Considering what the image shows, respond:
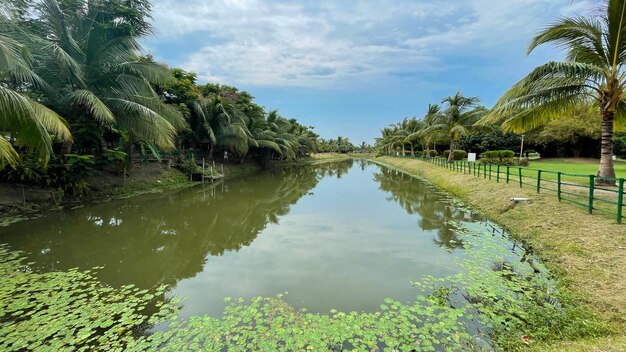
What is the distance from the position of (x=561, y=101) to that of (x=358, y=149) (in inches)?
4376

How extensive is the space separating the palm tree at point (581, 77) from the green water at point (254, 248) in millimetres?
3961

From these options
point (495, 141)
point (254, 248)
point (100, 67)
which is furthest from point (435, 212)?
point (495, 141)

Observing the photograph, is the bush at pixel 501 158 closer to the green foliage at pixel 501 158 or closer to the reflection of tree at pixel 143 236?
the green foliage at pixel 501 158

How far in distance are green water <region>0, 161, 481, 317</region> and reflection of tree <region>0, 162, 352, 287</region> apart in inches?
0.8

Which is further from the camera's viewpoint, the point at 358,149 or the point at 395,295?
the point at 358,149

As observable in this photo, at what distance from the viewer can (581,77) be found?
8.12m

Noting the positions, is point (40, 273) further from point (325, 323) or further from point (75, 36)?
point (75, 36)

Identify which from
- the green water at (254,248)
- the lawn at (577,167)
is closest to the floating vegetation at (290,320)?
the green water at (254,248)

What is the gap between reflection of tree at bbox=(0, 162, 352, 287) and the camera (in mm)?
5512

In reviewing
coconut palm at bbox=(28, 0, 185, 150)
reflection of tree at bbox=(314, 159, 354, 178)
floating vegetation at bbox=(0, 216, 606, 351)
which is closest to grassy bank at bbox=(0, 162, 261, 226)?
coconut palm at bbox=(28, 0, 185, 150)

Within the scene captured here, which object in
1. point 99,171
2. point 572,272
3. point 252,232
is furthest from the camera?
point 99,171

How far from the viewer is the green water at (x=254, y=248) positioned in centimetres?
472

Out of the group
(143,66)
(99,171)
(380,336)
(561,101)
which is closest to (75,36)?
(143,66)

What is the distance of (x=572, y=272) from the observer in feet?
15.1
